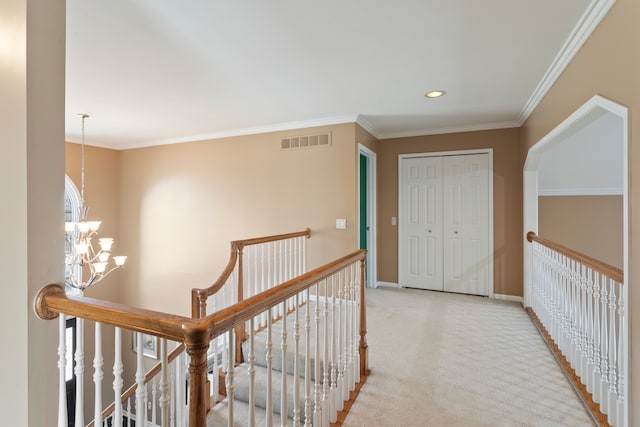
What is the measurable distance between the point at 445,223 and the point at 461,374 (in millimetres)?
2407

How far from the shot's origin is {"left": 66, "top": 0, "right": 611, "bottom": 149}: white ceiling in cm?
175

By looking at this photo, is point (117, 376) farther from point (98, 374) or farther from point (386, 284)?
point (386, 284)

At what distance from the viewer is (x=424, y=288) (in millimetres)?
4461

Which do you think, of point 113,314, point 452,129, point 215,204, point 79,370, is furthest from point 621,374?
point 215,204

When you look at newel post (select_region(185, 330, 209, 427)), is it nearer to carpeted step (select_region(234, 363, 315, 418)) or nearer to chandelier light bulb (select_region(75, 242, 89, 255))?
carpeted step (select_region(234, 363, 315, 418))

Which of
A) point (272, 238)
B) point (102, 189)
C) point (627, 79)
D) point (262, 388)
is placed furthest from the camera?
point (102, 189)

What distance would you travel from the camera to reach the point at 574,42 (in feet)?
6.51

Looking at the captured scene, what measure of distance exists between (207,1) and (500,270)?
4354 mm

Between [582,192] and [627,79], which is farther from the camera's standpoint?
[582,192]

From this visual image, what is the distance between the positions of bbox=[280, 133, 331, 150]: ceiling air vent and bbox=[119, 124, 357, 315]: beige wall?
67 millimetres

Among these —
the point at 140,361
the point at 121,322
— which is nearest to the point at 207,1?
the point at 121,322

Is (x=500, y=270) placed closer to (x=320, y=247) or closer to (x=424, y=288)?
(x=424, y=288)

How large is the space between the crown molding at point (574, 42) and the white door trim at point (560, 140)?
1.36 ft

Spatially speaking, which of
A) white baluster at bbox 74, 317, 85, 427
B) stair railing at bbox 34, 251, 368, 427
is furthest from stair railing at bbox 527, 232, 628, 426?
white baluster at bbox 74, 317, 85, 427
